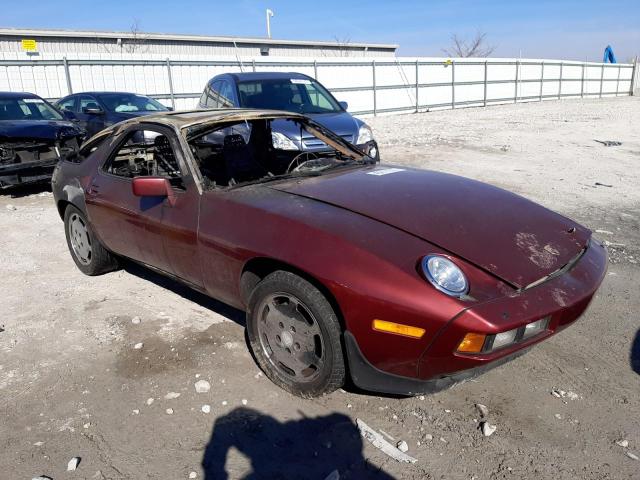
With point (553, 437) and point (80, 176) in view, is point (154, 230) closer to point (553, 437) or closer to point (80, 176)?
point (80, 176)

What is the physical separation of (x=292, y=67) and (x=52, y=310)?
1734 cm

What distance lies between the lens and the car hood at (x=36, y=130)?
7.62m

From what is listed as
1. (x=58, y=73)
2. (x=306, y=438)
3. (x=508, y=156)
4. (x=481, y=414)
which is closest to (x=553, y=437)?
(x=481, y=414)

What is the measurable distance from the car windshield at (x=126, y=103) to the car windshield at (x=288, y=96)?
4.15 m

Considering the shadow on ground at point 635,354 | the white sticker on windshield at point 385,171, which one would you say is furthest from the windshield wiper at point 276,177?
the shadow on ground at point 635,354

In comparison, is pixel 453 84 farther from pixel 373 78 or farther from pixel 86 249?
pixel 86 249

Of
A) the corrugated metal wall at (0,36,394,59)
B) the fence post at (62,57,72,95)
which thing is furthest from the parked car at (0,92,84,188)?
the corrugated metal wall at (0,36,394,59)

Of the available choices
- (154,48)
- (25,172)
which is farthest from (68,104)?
(154,48)

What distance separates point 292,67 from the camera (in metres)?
20.0

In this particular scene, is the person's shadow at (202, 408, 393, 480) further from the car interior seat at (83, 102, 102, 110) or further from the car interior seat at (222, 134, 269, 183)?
the car interior seat at (83, 102, 102, 110)

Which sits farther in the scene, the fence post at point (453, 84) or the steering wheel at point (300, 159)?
the fence post at point (453, 84)

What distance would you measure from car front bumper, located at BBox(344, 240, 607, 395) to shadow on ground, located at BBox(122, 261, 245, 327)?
4.94 feet

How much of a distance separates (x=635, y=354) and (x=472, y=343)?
1587 mm

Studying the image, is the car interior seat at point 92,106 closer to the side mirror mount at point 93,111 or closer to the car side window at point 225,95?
the side mirror mount at point 93,111
